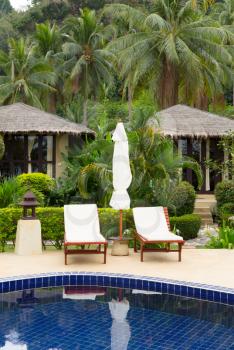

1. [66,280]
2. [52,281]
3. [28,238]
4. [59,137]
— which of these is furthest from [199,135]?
[52,281]

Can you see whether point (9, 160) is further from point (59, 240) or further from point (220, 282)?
point (220, 282)

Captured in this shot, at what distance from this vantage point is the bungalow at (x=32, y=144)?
20.3 m

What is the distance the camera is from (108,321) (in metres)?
6.36

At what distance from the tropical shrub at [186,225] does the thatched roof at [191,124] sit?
6304 mm

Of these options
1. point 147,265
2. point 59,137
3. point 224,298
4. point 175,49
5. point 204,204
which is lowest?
point 224,298

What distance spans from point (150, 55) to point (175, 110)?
569 cm

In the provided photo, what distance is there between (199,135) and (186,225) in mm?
7086

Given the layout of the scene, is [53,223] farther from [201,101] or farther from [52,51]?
[52,51]

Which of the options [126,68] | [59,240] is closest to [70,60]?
[126,68]

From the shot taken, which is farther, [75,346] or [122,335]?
[122,335]

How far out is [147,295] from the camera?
24.3 ft

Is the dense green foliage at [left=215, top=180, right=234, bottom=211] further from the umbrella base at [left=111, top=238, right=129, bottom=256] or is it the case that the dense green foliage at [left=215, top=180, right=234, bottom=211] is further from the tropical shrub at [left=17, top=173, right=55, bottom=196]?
the umbrella base at [left=111, top=238, right=129, bottom=256]

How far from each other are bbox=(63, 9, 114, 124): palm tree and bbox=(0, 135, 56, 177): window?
13.9 metres

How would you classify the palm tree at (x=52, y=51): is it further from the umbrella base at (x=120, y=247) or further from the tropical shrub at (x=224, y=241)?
the umbrella base at (x=120, y=247)
